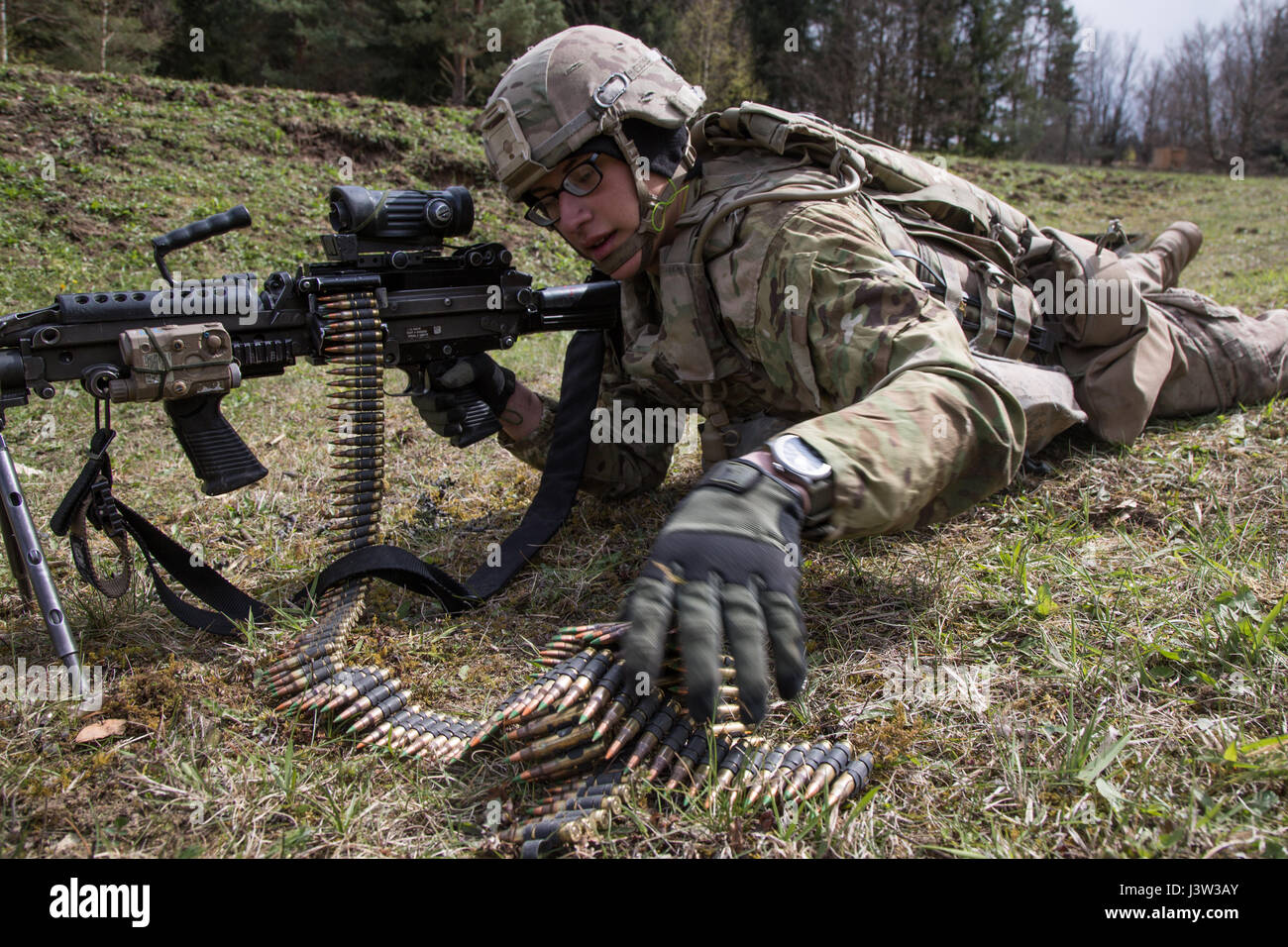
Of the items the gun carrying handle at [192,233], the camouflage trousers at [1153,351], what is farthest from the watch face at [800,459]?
the camouflage trousers at [1153,351]

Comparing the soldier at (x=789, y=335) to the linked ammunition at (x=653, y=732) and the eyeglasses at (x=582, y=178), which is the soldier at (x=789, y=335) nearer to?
the eyeglasses at (x=582, y=178)

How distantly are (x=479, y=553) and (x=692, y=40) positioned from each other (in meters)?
27.0

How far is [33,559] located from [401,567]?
1.13m

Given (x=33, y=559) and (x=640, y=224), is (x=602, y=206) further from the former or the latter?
(x=33, y=559)

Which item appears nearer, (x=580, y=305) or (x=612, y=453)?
(x=580, y=305)

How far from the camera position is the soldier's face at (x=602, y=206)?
3344 millimetres

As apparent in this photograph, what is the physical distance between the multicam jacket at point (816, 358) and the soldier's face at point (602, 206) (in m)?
0.21

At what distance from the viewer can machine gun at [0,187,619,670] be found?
2.80 m

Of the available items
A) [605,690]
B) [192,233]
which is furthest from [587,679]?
[192,233]

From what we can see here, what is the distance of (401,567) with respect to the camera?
311 centimetres
